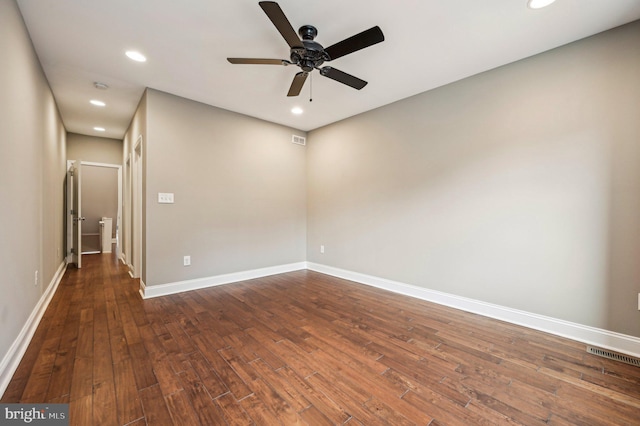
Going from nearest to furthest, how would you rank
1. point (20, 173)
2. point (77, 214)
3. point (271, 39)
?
point (20, 173), point (271, 39), point (77, 214)

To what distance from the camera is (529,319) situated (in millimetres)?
2576

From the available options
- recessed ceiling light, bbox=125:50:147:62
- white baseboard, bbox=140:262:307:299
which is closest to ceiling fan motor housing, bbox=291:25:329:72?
recessed ceiling light, bbox=125:50:147:62

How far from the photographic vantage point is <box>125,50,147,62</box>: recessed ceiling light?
8.45ft

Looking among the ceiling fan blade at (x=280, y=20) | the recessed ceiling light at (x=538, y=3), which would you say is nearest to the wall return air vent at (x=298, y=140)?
the ceiling fan blade at (x=280, y=20)

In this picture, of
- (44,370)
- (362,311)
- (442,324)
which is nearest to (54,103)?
(44,370)

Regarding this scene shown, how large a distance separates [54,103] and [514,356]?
6.19 m

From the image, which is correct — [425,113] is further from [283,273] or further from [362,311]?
[283,273]

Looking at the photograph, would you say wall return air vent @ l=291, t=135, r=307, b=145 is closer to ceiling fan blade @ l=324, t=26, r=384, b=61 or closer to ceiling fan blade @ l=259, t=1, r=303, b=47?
Answer: ceiling fan blade @ l=324, t=26, r=384, b=61

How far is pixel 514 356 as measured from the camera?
81.8 inches

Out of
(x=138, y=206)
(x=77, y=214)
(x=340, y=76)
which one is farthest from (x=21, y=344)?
(x=77, y=214)

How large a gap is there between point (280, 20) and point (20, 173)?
2.42m

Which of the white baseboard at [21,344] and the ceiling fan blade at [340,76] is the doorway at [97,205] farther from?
the ceiling fan blade at [340,76]

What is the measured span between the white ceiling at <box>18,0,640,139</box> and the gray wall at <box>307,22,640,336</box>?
298mm

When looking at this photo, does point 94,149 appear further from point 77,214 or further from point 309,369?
point 309,369
